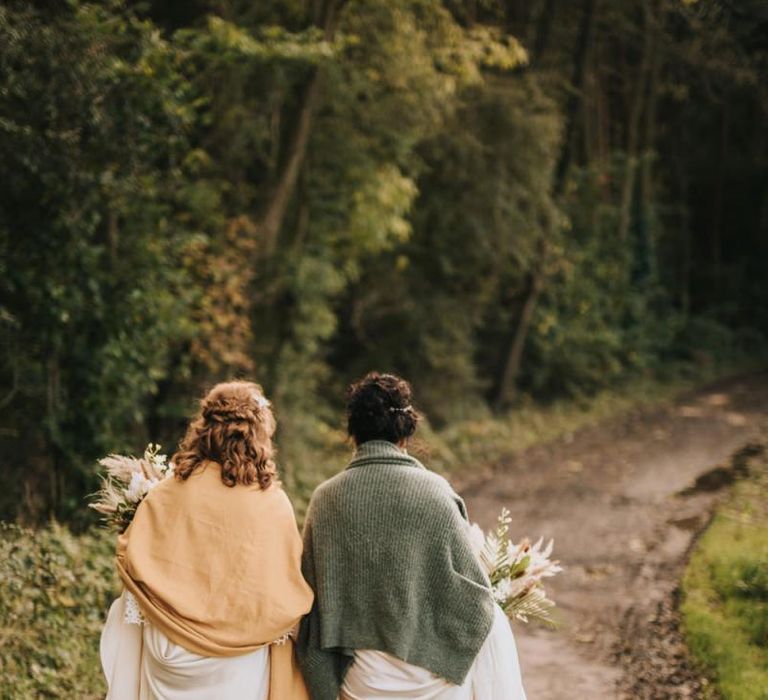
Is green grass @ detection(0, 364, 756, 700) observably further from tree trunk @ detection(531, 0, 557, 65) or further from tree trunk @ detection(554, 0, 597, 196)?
tree trunk @ detection(531, 0, 557, 65)

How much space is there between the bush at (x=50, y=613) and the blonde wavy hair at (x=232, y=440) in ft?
7.23

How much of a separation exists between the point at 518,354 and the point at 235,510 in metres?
13.2

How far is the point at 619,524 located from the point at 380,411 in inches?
273

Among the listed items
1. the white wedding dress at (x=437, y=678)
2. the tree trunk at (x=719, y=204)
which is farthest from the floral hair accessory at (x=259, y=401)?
the tree trunk at (x=719, y=204)

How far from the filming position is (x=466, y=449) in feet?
42.6

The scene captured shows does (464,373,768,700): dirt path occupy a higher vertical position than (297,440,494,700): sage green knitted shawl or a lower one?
lower

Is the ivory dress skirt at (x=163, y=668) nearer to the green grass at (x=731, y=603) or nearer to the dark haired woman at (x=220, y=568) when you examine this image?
the dark haired woman at (x=220, y=568)

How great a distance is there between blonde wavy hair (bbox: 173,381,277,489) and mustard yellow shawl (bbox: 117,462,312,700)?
0.20ft

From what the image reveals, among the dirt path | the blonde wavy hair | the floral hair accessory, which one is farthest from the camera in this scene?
the dirt path

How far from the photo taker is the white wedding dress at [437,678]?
3557mm

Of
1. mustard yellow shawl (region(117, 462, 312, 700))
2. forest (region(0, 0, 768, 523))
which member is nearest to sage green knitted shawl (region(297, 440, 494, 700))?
mustard yellow shawl (region(117, 462, 312, 700))

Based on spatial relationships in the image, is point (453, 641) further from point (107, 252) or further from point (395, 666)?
point (107, 252)

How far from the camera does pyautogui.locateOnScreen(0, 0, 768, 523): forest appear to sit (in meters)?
7.77

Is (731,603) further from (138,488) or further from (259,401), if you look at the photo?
(138,488)
